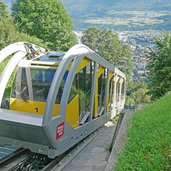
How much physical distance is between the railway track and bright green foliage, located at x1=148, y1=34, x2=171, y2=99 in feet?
35.5

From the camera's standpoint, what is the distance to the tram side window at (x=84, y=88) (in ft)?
35.3

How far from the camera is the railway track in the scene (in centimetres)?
938

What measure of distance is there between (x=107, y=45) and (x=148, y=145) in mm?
52602

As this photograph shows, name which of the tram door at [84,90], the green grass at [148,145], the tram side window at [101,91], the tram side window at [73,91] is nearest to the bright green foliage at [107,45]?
the tram side window at [101,91]

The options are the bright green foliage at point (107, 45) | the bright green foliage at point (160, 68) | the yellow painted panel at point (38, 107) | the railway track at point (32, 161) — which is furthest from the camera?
the bright green foliage at point (107, 45)

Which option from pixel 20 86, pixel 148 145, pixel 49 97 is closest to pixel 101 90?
pixel 20 86

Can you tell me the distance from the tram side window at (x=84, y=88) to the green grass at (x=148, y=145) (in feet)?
4.89

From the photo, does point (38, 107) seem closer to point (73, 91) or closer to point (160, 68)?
point (73, 91)

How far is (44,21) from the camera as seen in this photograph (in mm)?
41344

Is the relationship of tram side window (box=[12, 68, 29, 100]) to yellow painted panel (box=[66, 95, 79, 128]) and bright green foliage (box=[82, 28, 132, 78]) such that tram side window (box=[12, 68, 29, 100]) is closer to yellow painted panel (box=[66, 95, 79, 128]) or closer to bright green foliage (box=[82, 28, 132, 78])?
yellow painted panel (box=[66, 95, 79, 128])

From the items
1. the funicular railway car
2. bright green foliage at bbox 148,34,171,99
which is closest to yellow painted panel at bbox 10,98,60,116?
the funicular railway car

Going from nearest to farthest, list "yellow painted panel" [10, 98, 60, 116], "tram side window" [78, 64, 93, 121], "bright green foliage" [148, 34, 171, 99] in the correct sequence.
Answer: "yellow painted panel" [10, 98, 60, 116] < "tram side window" [78, 64, 93, 121] < "bright green foliage" [148, 34, 171, 99]

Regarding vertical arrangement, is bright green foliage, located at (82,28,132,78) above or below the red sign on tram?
below

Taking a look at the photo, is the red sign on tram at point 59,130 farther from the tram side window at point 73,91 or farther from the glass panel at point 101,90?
the glass panel at point 101,90
